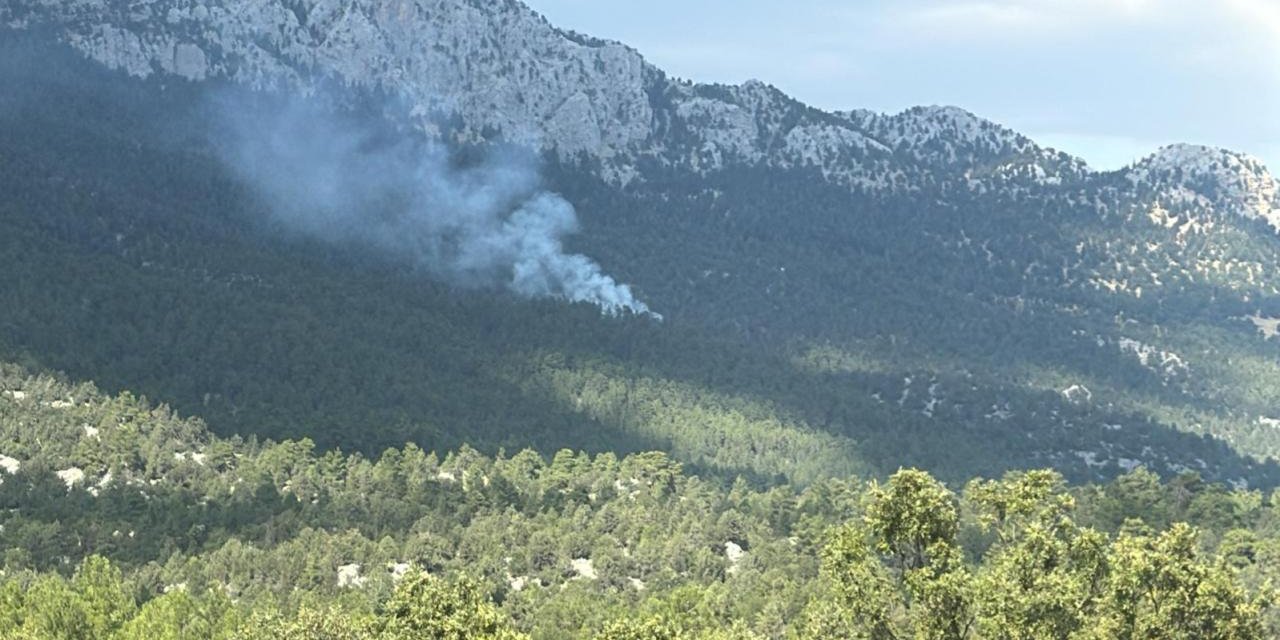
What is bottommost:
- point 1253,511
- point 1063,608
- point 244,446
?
point 244,446


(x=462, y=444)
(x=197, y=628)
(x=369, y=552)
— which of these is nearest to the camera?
(x=197, y=628)

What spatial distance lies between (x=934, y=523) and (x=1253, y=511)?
123710 millimetres

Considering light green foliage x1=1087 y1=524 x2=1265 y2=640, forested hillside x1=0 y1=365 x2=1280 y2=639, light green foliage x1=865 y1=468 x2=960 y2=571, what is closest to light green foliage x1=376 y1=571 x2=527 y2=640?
forested hillside x1=0 y1=365 x2=1280 y2=639

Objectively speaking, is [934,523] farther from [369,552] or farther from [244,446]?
[244,446]

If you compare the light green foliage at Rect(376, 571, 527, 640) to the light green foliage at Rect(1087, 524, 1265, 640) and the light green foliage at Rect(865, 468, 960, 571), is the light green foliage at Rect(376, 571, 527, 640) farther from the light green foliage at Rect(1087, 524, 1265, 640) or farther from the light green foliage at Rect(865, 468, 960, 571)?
the light green foliage at Rect(1087, 524, 1265, 640)

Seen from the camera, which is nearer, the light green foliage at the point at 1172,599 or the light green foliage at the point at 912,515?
the light green foliage at the point at 1172,599

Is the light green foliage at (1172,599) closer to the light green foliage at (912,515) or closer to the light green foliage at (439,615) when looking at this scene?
the light green foliage at (912,515)

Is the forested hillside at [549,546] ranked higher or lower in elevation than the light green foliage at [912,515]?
lower

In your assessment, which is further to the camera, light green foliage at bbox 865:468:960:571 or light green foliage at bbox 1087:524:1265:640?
light green foliage at bbox 865:468:960:571

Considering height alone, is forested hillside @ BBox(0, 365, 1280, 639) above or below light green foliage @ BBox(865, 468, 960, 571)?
below

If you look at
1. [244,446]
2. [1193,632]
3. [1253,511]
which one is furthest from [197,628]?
[1253,511]

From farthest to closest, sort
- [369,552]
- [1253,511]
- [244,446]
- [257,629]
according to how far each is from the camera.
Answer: [244,446], [1253,511], [369,552], [257,629]

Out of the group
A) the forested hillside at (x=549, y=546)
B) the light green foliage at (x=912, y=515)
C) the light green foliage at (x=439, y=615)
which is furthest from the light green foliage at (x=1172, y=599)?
the light green foliage at (x=439, y=615)

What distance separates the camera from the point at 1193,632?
4609 cm
